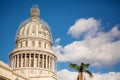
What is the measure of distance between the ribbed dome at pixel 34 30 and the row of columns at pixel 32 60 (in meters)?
7.68

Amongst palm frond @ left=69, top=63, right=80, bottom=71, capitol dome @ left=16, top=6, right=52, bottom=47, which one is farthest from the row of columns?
palm frond @ left=69, top=63, right=80, bottom=71

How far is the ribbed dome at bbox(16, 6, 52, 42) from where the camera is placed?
119 metres

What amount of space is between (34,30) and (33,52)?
9609 mm

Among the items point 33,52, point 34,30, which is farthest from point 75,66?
point 34,30

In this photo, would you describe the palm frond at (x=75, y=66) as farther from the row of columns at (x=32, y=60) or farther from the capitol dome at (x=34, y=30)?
the capitol dome at (x=34, y=30)

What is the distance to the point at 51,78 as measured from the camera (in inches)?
3986

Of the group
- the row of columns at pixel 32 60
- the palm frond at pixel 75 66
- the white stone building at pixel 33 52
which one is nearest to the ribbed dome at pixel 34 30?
the white stone building at pixel 33 52

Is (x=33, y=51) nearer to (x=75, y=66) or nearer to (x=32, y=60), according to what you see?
(x=32, y=60)

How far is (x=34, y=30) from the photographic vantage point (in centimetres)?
11956

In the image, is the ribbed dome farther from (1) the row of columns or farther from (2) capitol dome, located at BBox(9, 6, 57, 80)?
(1) the row of columns

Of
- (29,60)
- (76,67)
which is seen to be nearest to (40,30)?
(29,60)

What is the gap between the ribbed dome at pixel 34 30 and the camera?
391 ft

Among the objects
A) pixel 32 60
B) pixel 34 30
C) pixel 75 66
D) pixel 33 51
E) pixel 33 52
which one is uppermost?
pixel 34 30

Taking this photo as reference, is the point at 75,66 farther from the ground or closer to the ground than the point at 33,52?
closer to the ground
